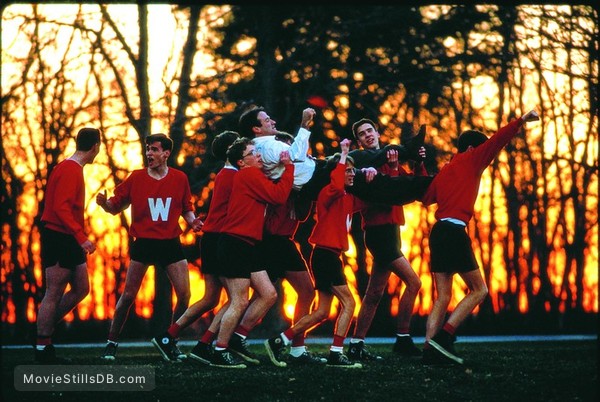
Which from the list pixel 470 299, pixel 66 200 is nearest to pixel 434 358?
pixel 470 299

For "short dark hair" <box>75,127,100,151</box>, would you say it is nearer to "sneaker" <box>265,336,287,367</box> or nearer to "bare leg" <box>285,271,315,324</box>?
"bare leg" <box>285,271,315,324</box>

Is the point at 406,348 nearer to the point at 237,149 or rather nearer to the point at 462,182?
the point at 462,182

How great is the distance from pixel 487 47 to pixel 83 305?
11697 millimetres

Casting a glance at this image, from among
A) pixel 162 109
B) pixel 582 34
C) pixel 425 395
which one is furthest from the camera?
pixel 162 109

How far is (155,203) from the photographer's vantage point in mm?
10508

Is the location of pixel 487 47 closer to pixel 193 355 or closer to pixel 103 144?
pixel 103 144

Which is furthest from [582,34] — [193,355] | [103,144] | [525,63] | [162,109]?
[193,355]

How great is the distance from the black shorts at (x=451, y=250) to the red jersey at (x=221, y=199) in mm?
2037

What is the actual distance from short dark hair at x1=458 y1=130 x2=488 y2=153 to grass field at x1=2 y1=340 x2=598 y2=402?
6.75ft

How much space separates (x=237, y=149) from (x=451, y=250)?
219cm

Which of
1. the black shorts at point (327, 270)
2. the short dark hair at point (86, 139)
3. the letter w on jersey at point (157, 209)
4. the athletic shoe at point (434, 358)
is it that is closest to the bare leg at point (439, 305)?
the athletic shoe at point (434, 358)

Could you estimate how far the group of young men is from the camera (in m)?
9.63

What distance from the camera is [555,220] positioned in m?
25.7

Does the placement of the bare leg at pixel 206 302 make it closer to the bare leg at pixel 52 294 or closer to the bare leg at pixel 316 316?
the bare leg at pixel 316 316
